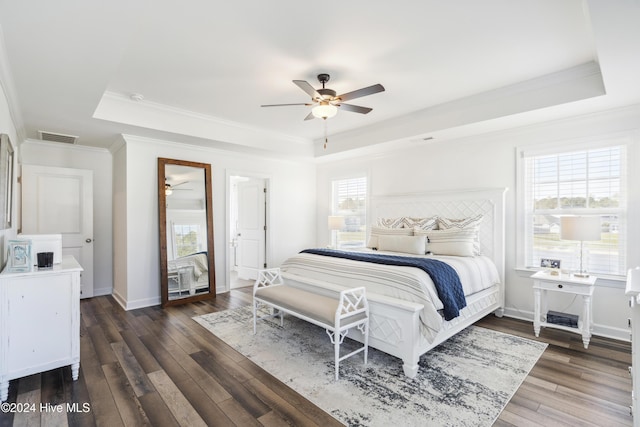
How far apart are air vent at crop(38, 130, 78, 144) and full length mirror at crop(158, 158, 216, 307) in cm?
126

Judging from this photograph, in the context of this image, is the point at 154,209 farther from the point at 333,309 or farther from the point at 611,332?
the point at 611,332

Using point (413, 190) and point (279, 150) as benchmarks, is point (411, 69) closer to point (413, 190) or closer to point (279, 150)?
point (413, 190)

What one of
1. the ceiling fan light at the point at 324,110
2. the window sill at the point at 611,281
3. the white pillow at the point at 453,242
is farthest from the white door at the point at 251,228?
the window sill at the point at 611,281

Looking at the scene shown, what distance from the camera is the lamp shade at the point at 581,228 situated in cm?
313

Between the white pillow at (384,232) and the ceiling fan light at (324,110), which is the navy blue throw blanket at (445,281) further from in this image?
the ceiling fan light at (324,110)

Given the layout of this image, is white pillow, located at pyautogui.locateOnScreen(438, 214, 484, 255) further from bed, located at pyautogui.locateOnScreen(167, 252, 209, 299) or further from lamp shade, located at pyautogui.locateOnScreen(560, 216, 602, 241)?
bed, located at pyautogui.locateOnScreen(167, 252, 209, 299)

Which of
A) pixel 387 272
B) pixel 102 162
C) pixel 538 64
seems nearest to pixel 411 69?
pixel 538 64

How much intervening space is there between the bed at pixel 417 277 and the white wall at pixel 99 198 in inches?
134

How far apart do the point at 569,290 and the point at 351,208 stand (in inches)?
145

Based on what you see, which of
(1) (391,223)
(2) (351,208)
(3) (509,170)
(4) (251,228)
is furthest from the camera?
(4) (251,228)

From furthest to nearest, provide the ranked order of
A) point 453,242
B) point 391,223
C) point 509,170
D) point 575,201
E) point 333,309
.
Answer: point 391,223, point 509,170, point 453,242, point 575,201, point 333,309

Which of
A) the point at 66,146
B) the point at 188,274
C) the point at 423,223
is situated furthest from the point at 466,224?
the point at 66,146

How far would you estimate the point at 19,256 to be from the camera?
245 cm

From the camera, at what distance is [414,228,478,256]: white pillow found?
397cm
